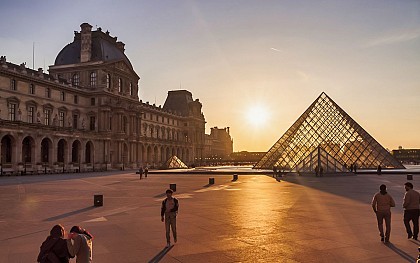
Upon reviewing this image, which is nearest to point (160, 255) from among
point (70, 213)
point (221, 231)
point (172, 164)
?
point (221, 231)

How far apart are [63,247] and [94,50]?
69.2 meters


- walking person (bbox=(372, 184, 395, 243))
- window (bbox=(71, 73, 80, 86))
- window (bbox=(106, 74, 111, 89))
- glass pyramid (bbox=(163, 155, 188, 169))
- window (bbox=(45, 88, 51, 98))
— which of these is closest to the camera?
walking person (bbox=(372, 184, 395, 243))

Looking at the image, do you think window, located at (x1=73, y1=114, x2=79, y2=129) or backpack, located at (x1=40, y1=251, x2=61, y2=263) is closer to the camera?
backpack, located at (x1=40, y1=251, x2=61, y2=263)

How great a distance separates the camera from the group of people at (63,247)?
4949 mm

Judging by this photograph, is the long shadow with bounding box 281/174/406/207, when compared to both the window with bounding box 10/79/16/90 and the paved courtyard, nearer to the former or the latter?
the paved courtyard

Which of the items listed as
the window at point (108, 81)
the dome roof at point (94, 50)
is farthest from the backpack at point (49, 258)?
the dome roof at point (94, 50)

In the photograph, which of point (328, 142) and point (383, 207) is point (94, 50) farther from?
point (383, 207)

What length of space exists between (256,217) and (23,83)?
47.2 metres

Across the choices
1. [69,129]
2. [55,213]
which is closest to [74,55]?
[69,129]

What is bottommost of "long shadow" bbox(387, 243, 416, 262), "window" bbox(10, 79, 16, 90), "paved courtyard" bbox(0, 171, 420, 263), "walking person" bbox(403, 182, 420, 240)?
"long shadow" bbox(387, 243, 416, 262)

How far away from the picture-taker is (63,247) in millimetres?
5039

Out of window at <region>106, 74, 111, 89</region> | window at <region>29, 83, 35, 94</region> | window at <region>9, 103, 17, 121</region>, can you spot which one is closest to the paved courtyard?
window at <region>9, 103, 17, 121</region>

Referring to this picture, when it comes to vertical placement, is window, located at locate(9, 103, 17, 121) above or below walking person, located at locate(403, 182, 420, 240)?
above

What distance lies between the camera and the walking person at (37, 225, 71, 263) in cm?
493
